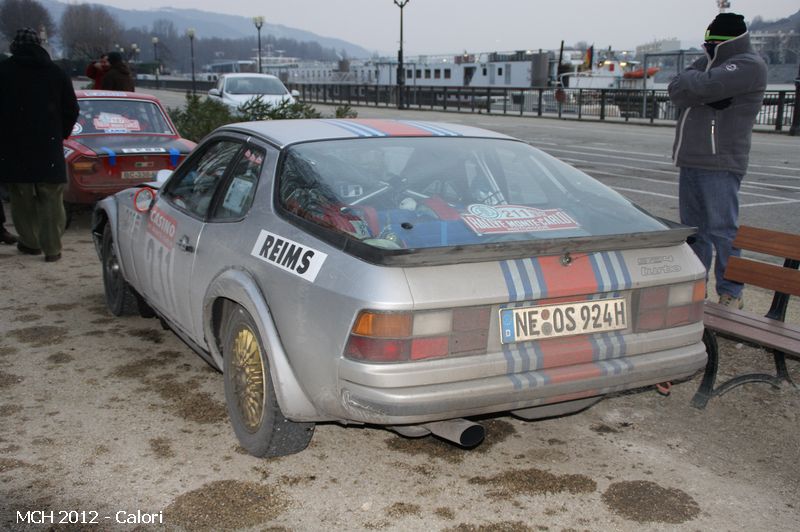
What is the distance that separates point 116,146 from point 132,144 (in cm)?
20

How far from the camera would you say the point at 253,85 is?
65.9 feet

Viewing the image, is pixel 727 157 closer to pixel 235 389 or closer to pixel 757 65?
pixel 757 65

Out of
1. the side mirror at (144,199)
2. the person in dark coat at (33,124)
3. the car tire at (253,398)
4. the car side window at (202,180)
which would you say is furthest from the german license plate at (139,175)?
the car tire at (253,398)

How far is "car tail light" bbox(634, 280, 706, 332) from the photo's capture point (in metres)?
3.47

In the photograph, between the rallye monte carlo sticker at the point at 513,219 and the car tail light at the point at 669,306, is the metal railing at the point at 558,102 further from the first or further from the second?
the rallye monte carlo sticker at the point at 513,219

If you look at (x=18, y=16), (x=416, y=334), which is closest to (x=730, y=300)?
(x=416, y=334)

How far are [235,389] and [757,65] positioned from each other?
4.06m

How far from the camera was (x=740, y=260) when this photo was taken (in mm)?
4809

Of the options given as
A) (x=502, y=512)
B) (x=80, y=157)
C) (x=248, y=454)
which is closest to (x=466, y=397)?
(x=502, y=512)


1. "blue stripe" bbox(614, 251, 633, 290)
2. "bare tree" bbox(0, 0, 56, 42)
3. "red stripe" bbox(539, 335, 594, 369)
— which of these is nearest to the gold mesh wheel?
"red stripe" bbox(539, 335, 594, 369)

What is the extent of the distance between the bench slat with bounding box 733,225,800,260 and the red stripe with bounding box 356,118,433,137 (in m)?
2.06

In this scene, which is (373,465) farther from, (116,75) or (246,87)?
(246,87)

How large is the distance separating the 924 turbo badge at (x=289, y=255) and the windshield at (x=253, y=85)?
55.2ft

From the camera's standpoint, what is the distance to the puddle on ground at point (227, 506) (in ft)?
10.4
